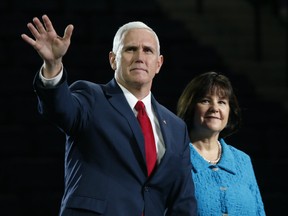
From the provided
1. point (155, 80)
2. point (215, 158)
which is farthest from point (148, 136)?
point (155, 80)

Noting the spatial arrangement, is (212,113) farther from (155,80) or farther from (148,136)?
(155,80)

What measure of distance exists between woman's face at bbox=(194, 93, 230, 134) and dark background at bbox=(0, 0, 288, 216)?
3.66 feet

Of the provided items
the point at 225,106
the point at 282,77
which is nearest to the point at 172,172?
the point at 225,106

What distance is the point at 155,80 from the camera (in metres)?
3.64

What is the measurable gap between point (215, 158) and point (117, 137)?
53cm

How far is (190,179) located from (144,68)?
0.32m

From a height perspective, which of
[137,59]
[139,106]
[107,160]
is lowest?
[107,160]

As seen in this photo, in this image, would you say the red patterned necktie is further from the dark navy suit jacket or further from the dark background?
the dark background

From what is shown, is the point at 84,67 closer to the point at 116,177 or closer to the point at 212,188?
the point at 212,188

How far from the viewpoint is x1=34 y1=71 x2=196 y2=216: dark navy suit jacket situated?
1.71 m

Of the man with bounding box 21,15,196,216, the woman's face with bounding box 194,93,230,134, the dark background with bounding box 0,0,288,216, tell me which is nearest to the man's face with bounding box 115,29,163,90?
the man with bounding box 21,15,196,216

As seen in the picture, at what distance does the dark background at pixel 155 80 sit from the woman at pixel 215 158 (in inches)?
41.5

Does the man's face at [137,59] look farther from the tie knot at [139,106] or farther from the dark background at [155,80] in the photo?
the dark background at [155,80]

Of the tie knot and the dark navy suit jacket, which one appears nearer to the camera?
the dark navy suit jacket
